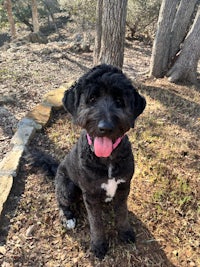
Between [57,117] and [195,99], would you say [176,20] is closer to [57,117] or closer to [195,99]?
[195,99]

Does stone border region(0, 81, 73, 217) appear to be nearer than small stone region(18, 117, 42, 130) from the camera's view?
Yes

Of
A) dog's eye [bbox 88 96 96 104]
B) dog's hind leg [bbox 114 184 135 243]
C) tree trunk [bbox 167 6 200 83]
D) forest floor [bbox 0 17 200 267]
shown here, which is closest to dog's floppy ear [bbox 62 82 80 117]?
dog's eye [bbox 88 96 96 104]

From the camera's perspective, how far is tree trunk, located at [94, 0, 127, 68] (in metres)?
5.31

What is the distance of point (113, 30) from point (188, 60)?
1.89 meters

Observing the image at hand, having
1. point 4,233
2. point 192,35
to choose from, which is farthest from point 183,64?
point 4,233

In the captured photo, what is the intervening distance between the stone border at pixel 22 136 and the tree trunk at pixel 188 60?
8.32 feet

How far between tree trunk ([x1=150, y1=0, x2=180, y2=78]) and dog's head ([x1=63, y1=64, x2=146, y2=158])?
14.3 feet

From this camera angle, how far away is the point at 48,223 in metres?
3.21

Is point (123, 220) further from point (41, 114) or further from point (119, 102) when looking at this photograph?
point (41, 114)

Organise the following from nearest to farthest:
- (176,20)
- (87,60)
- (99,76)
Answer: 1. (99,76)
2. (176,20)
3. (87,60)

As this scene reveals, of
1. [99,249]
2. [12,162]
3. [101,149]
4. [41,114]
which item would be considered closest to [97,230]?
[99,249]

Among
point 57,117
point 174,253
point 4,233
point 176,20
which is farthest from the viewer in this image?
point 176,20

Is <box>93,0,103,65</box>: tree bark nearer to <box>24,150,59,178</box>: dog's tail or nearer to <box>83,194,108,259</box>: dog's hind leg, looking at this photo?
<box>24,150,59,178</box>: dog's tail

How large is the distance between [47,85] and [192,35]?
3.27m
